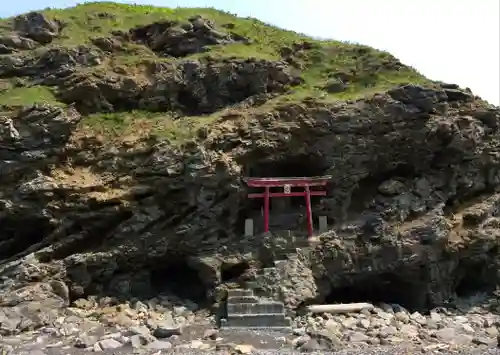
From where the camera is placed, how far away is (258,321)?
963 inches

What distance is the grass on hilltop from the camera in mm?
30906

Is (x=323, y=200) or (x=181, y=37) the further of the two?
(x=181, y=37)

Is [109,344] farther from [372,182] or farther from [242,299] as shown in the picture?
[372,182]

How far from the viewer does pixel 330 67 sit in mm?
37344

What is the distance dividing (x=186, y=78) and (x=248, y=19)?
11.6m

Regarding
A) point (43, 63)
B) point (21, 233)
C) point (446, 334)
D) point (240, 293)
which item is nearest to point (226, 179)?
point (240, 293)

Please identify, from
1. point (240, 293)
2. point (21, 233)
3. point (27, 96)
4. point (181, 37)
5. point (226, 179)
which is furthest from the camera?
point (181, 37)

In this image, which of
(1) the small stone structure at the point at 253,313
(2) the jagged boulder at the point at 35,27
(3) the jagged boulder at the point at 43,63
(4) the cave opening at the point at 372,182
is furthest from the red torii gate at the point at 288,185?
(2) the jagged boulder at the point at 35,27

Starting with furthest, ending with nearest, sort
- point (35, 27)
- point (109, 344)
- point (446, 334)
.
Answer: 1. point (35, 27)
2. point (446, 334)
3. point (109, 344)

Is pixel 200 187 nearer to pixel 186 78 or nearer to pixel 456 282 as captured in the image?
pixel 186 78

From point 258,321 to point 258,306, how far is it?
0.68 m

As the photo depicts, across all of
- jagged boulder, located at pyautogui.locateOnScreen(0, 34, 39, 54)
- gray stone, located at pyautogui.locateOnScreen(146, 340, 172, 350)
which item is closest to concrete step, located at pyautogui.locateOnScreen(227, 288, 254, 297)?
gray stone, located at pyautogui.locateOnScreen(146, 340, 172, 350)

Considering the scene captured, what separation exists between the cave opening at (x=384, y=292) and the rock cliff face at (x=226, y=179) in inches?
4.2

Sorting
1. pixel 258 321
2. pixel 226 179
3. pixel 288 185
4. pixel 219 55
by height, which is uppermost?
pixel 219 55
